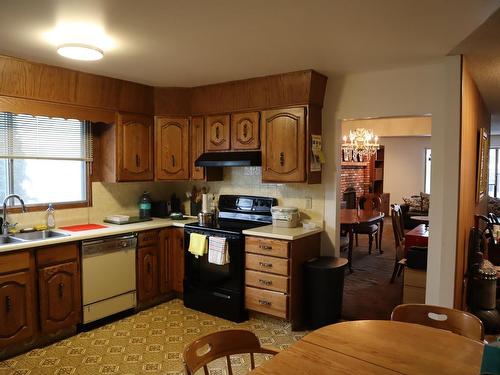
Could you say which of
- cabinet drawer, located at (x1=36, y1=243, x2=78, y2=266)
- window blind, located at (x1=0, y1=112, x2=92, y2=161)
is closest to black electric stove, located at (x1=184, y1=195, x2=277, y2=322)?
cabinet drawer, located at (x1=36, y1=243, x2=78, y2=266)

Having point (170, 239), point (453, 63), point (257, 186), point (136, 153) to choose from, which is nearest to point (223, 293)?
point (170, 239)

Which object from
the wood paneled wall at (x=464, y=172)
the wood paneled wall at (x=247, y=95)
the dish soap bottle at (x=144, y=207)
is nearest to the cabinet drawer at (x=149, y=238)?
the dish soap bottle at (x=144, y=207)

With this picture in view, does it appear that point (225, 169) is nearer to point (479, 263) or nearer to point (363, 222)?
point (363, 222)

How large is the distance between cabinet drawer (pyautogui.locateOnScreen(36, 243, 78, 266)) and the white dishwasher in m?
0.10

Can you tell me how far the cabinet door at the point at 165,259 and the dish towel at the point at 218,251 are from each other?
64 cm

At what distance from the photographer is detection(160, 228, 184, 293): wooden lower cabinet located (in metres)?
4.27

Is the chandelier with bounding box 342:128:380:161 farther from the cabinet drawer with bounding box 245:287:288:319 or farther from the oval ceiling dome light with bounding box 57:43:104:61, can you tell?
the oval ceiling dome light with bounding box 57:43:104:61

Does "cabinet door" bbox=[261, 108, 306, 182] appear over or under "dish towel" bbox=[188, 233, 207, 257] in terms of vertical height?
over

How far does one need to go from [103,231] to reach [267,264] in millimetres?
1547

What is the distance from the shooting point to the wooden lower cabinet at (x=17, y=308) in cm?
295

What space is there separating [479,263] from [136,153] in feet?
12.0

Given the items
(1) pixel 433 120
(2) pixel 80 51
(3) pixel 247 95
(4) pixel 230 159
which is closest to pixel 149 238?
(4) pixel 230 159

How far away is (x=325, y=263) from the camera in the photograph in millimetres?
3678

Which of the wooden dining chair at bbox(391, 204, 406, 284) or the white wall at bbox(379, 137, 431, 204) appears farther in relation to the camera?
the white wall at bbox(379, 137, 431, 204)
